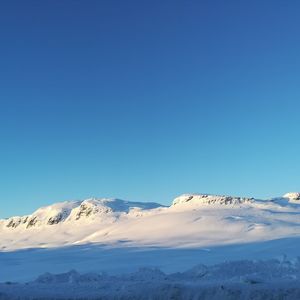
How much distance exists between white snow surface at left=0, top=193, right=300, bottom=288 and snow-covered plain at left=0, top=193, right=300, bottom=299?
0.17 meters

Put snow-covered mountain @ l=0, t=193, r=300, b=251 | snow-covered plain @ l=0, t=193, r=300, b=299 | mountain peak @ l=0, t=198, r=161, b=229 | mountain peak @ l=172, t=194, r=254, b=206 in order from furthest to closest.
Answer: mountain peak @ l=0, t=198, r=161, b=229
mountain peak @ l=172, t=194, r=254, b=206
snow-covered mountain @ l=0, t=193, r=300, b=251
snow-covered plain @ l=0, t=193, r=300, b=299

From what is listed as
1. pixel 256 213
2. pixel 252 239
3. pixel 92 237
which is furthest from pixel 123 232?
pixel 252 239

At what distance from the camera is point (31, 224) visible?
185000 mm

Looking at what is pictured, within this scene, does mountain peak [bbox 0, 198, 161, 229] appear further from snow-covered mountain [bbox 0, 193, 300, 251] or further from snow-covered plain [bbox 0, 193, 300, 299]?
snow-covered plain [bbox 0, 193, 300, 299]

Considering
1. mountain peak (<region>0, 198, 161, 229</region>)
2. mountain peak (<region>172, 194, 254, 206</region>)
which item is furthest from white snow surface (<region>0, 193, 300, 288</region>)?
mountain peak (<region>172, 194, 254, 206</region>)

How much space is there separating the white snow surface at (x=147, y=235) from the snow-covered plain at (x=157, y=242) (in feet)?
0.55

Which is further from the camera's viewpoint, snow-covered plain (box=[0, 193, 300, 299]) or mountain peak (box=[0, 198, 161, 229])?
mountain peak (box=[0, 198, 161, 229])

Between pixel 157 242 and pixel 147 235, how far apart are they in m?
15.2

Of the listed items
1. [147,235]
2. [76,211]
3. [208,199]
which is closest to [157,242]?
[147,235]

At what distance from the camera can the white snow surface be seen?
221 feet

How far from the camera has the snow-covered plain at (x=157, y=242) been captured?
2806 cm

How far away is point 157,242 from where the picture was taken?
97000 millimetres

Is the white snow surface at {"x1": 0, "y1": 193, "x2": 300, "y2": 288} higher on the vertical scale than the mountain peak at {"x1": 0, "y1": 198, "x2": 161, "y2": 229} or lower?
lower

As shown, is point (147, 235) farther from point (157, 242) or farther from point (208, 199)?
point (208, 199)
